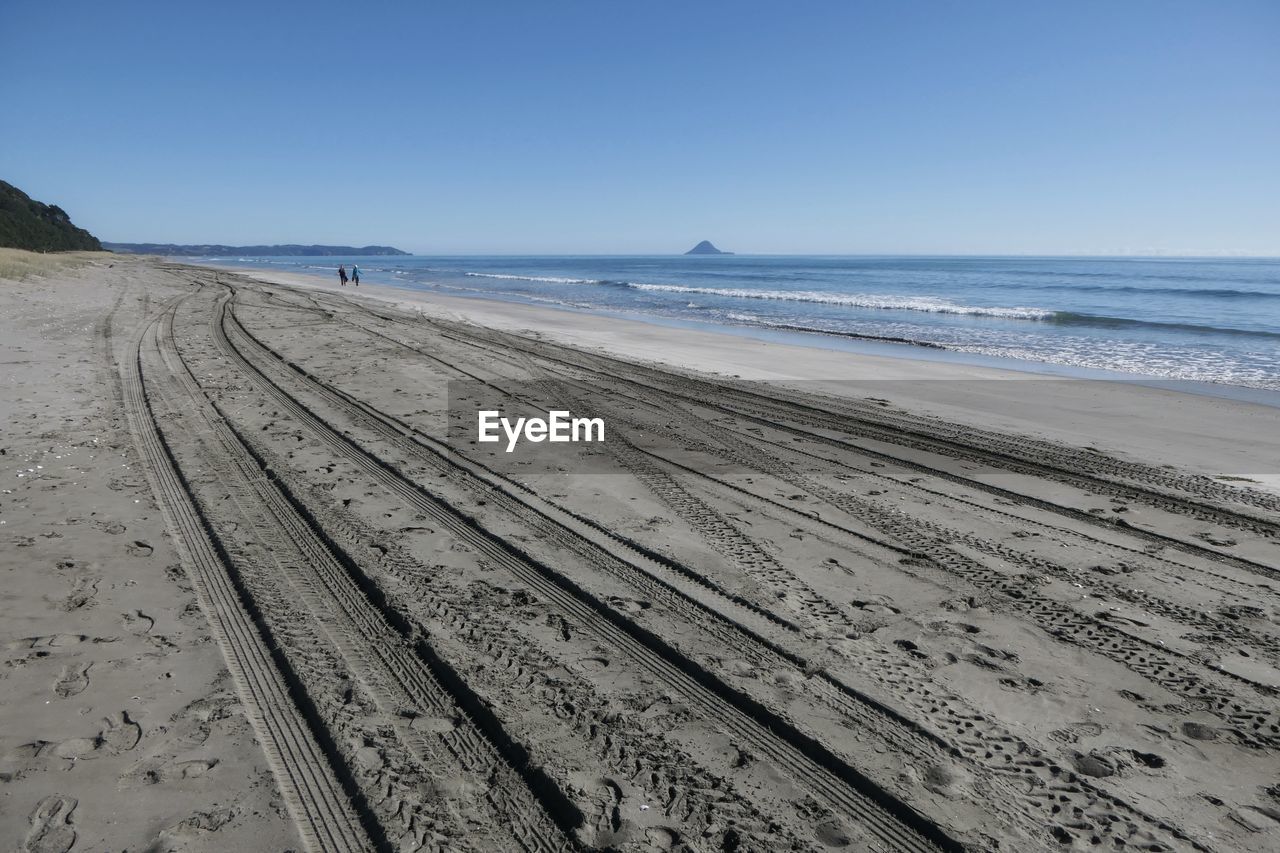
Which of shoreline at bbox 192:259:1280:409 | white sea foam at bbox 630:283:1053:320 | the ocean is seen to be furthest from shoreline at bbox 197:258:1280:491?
white sea foam at bbox 630:283:1053:320

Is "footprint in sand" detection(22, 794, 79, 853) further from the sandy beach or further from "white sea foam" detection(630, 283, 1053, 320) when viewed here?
"white sea foam" detection(630, 283, 1053, 320)

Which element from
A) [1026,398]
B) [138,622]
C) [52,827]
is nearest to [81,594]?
[138,622]

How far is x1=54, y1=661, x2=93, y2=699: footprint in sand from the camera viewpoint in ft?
10.1

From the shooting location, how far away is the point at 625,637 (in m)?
3.68

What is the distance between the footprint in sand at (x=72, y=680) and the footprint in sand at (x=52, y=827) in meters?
0.74

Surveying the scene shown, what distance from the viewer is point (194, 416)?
788cm

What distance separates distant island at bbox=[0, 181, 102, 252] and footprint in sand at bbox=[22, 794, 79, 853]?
59.0 metres

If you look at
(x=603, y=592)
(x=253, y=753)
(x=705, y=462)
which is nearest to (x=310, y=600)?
(x=253, y=753)

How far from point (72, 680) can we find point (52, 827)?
1020mm

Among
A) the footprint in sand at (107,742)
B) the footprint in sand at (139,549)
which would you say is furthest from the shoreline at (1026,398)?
the footprint in sand at (107,742)

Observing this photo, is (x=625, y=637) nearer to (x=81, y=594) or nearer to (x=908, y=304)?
(x=81, y=594)

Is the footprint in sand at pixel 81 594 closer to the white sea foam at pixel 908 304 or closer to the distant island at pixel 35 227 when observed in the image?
the white sea foam at pixel 908 304

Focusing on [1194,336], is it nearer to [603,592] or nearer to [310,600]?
[603,592]

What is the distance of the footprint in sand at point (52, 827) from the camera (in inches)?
89.8
